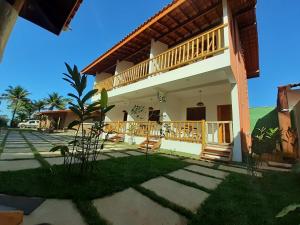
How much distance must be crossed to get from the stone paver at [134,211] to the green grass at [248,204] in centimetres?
25

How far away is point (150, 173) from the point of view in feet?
10.2

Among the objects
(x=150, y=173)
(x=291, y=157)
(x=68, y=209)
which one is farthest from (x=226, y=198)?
(x=291, y=157)

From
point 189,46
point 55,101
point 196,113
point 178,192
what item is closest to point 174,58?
point 189,46

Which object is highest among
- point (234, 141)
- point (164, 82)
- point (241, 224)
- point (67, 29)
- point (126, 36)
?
point (126, 36)

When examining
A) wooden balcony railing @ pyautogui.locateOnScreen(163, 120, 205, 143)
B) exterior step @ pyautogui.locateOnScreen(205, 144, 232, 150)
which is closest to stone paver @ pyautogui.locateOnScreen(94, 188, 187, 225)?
exterior step @ pyautogui.locateOnScreen(205, 144, 232, 150)

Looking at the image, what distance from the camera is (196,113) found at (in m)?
9.31

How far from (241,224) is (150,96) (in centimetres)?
876

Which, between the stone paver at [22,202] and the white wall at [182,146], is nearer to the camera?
the stone paver at [22,202]

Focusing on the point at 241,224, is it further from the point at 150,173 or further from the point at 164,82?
the point at 164,82

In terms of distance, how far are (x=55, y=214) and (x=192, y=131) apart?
20.1 ft

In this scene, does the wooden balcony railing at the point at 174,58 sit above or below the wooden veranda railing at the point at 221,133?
above

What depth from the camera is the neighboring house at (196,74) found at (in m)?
5.94

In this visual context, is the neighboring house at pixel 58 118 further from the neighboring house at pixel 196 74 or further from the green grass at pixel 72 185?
the green grass at pixel 72 185

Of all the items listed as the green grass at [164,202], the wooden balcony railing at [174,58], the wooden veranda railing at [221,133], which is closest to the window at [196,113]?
the wooden veranda railing at [221,133]
